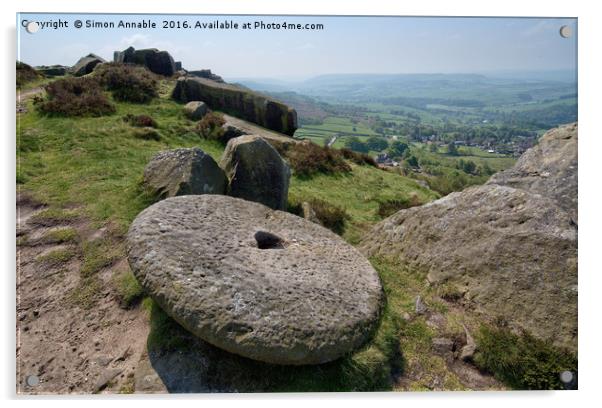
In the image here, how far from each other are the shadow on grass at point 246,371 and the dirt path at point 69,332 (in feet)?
1.63

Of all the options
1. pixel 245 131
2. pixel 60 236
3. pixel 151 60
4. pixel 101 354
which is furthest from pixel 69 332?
pixel 151 60

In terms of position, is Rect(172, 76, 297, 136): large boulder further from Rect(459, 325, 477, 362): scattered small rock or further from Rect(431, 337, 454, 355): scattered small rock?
Rect(459, 325, 477, 362): scattered small rock

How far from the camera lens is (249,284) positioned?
5.40m

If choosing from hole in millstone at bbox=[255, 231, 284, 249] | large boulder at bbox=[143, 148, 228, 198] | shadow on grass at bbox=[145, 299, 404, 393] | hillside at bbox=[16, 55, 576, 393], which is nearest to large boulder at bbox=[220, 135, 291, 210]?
hillside at bbox=[16, 55, 576, 393]

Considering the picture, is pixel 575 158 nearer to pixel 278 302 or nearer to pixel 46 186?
pixel 278 302

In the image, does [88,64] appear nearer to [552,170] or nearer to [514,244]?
[552,170]

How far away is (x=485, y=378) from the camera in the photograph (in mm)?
5695

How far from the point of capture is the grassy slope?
5.33 meters

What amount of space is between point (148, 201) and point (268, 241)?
3.59 m

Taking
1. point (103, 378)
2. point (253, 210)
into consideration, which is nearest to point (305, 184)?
point (253, 210)

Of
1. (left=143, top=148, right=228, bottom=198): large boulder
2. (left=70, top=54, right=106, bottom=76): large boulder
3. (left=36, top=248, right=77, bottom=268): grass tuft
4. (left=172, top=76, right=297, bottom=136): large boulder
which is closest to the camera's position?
(left=36, top=248, right=77, bottom=268): grass tuft

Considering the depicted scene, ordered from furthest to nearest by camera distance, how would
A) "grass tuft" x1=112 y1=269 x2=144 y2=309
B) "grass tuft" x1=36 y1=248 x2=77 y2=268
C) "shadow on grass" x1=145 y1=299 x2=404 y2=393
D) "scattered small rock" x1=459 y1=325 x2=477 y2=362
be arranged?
"grass tuft" x1=36 y1=248 x2=77 y2=268
"grass tuft" x1=112 y1=269 x2=144 y2=309
"scattered small rock" x1=459 y1=325 x2=477 y2=362
"shadow on grass" x1=145 y1=299 x2=404 y2=393

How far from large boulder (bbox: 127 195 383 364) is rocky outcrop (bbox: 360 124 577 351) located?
1538 mm

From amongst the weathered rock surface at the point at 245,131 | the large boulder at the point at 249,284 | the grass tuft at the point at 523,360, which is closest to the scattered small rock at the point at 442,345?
the grass tuft at the point at 523,360
